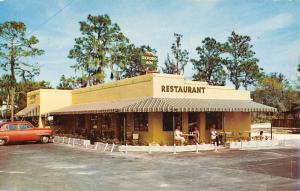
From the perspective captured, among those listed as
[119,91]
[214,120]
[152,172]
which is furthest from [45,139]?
[152,172]

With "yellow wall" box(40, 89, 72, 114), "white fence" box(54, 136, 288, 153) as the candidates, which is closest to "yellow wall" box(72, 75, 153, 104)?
"yellow wall" box(40, 89, 72, 114)

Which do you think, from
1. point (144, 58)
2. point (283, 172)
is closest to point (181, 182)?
point (283, 172)

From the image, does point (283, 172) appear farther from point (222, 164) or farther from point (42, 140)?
point (42, 140)

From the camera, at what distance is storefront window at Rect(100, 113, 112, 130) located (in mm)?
27638

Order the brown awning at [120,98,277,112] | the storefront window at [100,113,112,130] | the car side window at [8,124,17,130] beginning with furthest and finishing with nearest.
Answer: the storefront window at [100,113,112,130]
the car side window at [8,124,17,130]
the brown awning at [120,98,277,112]

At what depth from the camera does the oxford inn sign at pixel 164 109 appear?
22.0 m

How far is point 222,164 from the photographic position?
15.2m

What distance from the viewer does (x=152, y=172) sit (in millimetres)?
13344

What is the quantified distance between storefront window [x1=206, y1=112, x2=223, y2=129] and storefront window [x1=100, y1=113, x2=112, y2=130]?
725cm

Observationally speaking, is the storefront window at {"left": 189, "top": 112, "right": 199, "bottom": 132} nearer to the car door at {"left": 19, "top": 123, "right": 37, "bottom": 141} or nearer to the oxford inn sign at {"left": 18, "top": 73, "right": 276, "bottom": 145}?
the oxford inn sign at {"left": 18, "top": 73, "right": 276, "bottom": 145}

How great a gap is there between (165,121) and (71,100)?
603 inches

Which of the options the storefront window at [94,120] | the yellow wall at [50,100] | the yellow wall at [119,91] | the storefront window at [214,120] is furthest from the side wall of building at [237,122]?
the yellow wall at [50,100]

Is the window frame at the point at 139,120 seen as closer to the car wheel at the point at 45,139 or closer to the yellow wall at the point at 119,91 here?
the yellow wall at the point at 119,91

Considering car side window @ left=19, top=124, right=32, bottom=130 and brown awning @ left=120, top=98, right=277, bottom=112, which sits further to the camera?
car side window @ left=19, top=124, right=32, bottom=130
